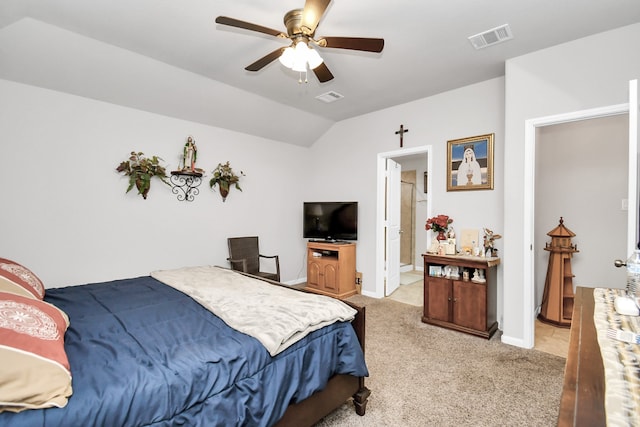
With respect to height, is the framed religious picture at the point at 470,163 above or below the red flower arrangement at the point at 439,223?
above

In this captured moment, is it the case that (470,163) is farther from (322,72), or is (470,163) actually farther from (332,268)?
(332,268)

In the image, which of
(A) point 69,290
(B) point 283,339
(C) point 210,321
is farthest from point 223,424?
(A) point 69,290

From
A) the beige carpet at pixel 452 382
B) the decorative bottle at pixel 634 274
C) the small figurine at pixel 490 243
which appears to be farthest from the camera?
the small figurine at pixel 490 243

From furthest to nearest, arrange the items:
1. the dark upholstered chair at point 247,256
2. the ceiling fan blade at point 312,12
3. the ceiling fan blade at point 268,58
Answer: the dark upholstered chair at point 247,256 → the ceiling fan blade at point 268,58 → the ceiling fan blade at point 312,12

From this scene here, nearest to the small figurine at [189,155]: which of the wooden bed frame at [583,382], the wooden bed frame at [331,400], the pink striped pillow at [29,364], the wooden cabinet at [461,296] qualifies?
the pink striped pillow at [29,364]

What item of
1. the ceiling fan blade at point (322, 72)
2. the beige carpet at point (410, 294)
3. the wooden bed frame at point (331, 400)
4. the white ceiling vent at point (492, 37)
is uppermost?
the white ceiling vent at point (492, 37)

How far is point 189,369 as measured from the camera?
124 cm

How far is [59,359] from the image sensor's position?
1.08 meters

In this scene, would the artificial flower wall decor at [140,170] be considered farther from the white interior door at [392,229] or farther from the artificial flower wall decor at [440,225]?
Answer: the artificial flower wall decor at [440,225]

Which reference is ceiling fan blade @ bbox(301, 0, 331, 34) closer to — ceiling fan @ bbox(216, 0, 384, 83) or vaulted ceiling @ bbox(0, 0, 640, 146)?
ceiling fan @ bbox(216, 0, 384, 83)

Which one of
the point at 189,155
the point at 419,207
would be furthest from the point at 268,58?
the point at 419,207

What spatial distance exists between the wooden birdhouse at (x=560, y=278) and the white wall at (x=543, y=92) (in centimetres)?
88

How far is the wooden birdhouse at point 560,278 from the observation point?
3.42 m

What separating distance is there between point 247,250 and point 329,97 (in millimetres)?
2421
